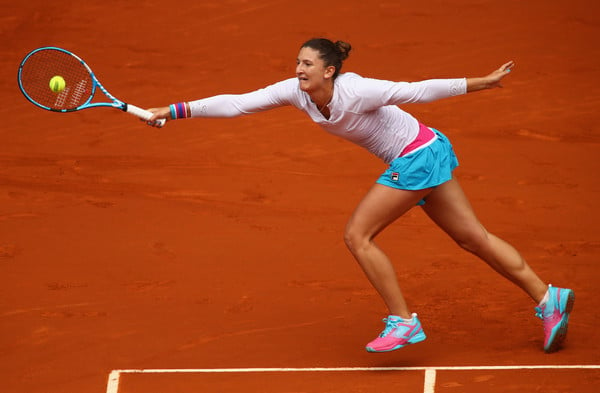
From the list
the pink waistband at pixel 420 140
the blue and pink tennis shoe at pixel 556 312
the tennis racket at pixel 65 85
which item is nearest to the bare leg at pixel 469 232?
the blue and pink tennis shoe at pixel 556 312

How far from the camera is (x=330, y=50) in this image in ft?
17.0

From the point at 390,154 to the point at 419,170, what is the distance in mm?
202

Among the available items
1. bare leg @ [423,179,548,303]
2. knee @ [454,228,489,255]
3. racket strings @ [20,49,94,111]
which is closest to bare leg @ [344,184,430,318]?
bare leg @ [423,179,548,303]

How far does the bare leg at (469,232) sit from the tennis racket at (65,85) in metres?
1.54

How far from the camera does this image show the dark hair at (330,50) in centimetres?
515

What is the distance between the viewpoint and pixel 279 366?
5.52 metres

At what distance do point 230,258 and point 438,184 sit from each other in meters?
2.28

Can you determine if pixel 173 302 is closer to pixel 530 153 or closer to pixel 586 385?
pixel 586 385

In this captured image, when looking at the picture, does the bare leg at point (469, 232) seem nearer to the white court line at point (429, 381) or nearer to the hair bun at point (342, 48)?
the white court line at point (429, 381)

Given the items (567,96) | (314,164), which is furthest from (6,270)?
(567,96)

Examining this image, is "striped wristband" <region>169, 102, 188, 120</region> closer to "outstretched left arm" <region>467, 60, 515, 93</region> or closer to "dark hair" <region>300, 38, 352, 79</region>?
"dark hair" <region>300, 38, 352, 79</region>

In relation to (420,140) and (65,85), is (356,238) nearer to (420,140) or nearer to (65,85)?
(420,140)

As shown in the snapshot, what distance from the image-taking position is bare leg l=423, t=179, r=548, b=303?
531 cm

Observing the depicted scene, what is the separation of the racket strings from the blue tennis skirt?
76.9 inches
